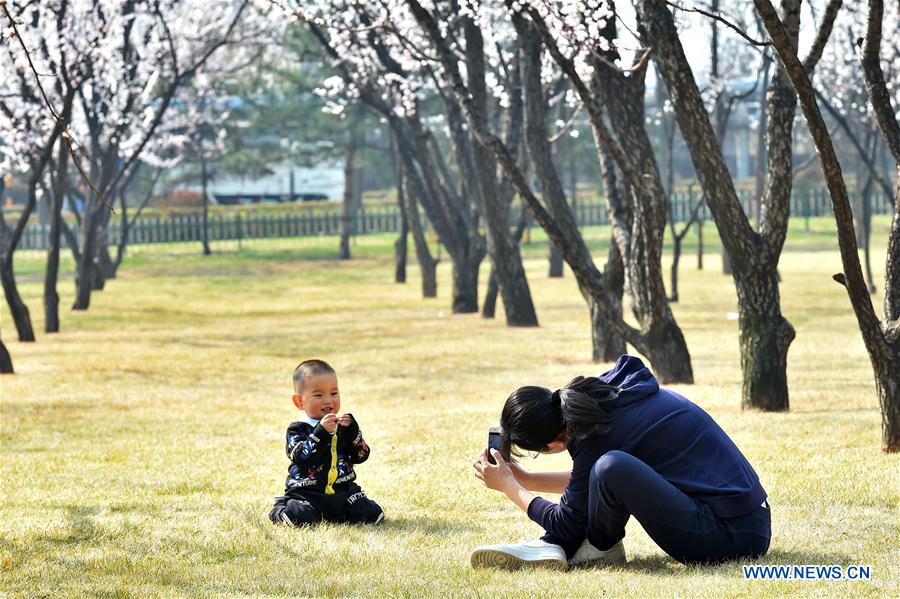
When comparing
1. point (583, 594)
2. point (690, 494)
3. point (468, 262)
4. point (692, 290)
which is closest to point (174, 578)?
point (583, 594)

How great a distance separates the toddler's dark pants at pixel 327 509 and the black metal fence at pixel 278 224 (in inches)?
1627

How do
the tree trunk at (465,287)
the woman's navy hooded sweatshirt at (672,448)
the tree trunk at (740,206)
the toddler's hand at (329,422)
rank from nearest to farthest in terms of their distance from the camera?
the woman's navy hooded sweatshirt at (672,448) → the toddler's hand at (329,422) → the tree trunk at (740,206) → the tree trunk at (465,287)

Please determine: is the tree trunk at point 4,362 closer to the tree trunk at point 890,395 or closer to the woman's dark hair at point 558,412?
the tree trunk at point 890,395

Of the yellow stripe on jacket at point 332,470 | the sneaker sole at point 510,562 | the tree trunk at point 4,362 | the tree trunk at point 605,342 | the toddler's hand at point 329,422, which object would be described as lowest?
the tree trunk at point 4,362

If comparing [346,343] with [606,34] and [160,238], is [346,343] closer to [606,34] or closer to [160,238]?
[606,34]

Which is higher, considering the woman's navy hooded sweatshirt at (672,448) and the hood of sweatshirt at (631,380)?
the hood of sweatshirt at (631,380)

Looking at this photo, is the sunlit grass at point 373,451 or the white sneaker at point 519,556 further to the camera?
the sunlit grass at point 373,451

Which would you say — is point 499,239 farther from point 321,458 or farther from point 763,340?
point 321,458

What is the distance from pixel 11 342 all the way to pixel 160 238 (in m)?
31.0

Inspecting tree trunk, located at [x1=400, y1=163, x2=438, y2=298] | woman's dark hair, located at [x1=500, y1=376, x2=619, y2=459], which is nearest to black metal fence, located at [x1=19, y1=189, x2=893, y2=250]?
tree trunk, located at [x1=400, y1=163, x2=438, y2=298]

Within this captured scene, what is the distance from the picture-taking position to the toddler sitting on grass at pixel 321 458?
6723 mm

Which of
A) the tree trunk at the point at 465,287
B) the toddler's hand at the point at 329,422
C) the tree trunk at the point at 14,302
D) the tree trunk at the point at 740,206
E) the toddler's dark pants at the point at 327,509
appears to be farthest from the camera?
the tree trunk at the point at 465,287

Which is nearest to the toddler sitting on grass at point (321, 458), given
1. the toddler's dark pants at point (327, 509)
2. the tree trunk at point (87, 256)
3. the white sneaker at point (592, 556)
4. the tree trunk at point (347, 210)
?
the toddler's dark pants at point (327, 509)

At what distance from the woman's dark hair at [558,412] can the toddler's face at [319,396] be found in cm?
161
